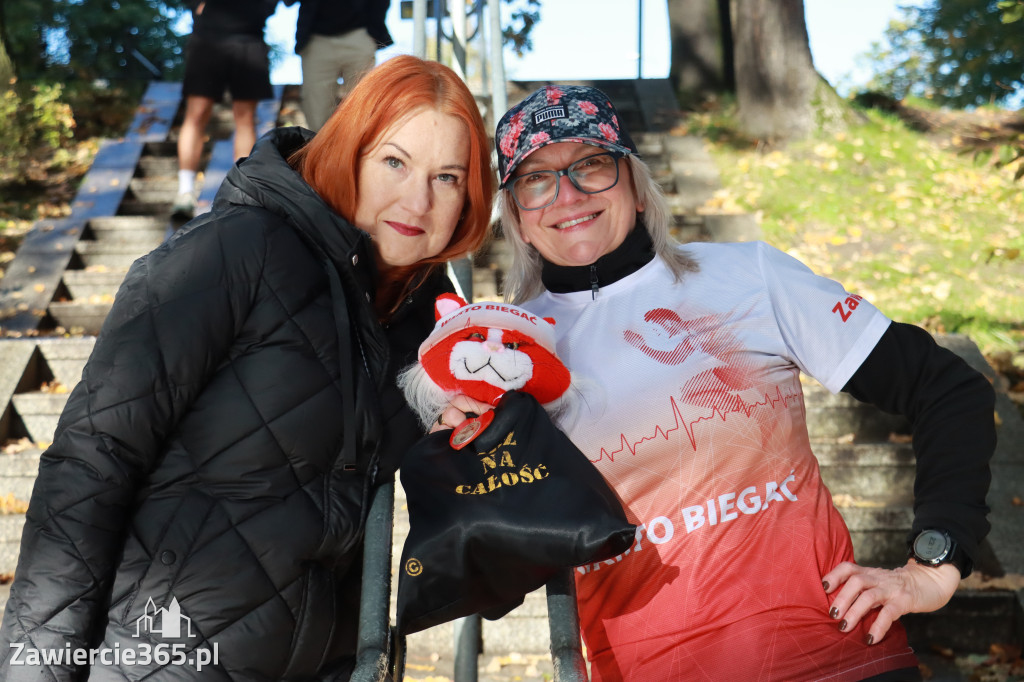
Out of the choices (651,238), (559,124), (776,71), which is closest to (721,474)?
(651,238)

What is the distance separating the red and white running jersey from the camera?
6.42ft

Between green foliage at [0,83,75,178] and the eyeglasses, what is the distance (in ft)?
22.8

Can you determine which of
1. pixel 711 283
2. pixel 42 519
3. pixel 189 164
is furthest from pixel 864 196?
pixel 42 519

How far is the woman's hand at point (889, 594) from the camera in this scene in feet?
6.24

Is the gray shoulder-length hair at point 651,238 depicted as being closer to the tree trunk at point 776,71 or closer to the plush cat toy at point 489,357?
the plush cat toy at point 489,357

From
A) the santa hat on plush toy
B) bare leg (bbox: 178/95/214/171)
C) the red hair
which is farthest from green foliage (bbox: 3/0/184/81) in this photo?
the santa hat on plush toy

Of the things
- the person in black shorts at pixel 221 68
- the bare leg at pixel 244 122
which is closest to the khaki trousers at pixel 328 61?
the person in black shorts at pixel 221 68

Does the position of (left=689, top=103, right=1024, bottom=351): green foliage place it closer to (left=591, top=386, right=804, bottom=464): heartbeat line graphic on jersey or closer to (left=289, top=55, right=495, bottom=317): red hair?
(left=591, top=386, right=804, bottom=464): heartbeat line graphic on jersey

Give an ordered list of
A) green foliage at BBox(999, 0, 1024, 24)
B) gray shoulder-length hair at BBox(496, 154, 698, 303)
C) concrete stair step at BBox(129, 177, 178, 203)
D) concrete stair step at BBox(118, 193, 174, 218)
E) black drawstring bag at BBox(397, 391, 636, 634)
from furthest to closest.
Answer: concrete stair step at BBox(129, 177, 178, 203) < concrete stair step at BBox(118, 193, 174, 218) < green foliage at BBox(999, 0, 1024, 24) < gray shoulder-length hair at BBox(496, 154, 698, 303) < black drawstring bag at BBox(397, 391, 636, 634)

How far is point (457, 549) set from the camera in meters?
1.71

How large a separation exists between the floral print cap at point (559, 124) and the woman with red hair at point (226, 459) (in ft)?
1.29

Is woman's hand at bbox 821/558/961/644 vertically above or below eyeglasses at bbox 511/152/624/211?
below

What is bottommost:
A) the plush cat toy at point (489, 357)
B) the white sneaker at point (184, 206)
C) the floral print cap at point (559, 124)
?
the white sneaker at point (184, 206)

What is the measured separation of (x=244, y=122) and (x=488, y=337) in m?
5.14
